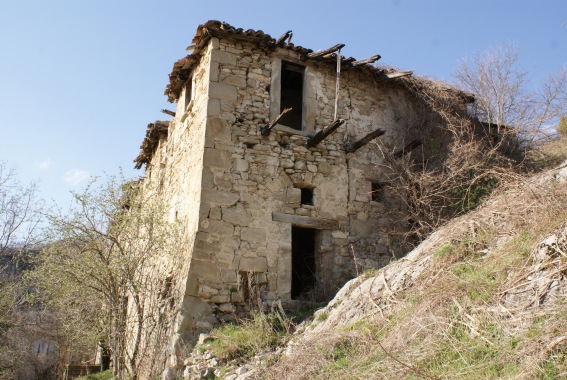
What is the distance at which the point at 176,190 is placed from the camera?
35.6 ft

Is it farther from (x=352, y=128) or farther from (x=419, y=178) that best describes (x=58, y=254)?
(x=419, y=178)

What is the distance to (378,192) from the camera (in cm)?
1066

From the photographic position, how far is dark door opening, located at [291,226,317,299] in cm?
1014

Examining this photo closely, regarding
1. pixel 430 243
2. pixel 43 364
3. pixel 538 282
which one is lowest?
pixel 43 364

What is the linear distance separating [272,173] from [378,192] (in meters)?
2.34

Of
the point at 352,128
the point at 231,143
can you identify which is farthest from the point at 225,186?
the point at 352,128

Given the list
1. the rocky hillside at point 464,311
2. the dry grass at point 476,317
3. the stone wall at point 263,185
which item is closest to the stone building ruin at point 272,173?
the stone wall at point 263,185

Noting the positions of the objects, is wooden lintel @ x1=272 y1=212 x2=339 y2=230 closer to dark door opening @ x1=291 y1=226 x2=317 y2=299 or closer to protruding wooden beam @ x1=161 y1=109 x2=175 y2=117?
dark door opening @ x1=291 y1=226 x2=317 y2=299

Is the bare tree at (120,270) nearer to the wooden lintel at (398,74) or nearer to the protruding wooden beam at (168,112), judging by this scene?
the protruding wooden beam at (168,112)

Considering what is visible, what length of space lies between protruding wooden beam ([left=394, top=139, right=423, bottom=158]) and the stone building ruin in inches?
1.8

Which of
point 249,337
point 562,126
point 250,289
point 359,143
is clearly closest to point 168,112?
point 359,143

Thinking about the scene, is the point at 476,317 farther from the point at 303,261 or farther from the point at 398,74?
the point at 398,74

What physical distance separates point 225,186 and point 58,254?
3.19 m

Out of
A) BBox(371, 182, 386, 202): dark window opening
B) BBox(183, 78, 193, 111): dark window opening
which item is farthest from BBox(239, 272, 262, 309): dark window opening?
BBox(183, 78, 193, 111): dark window opening
